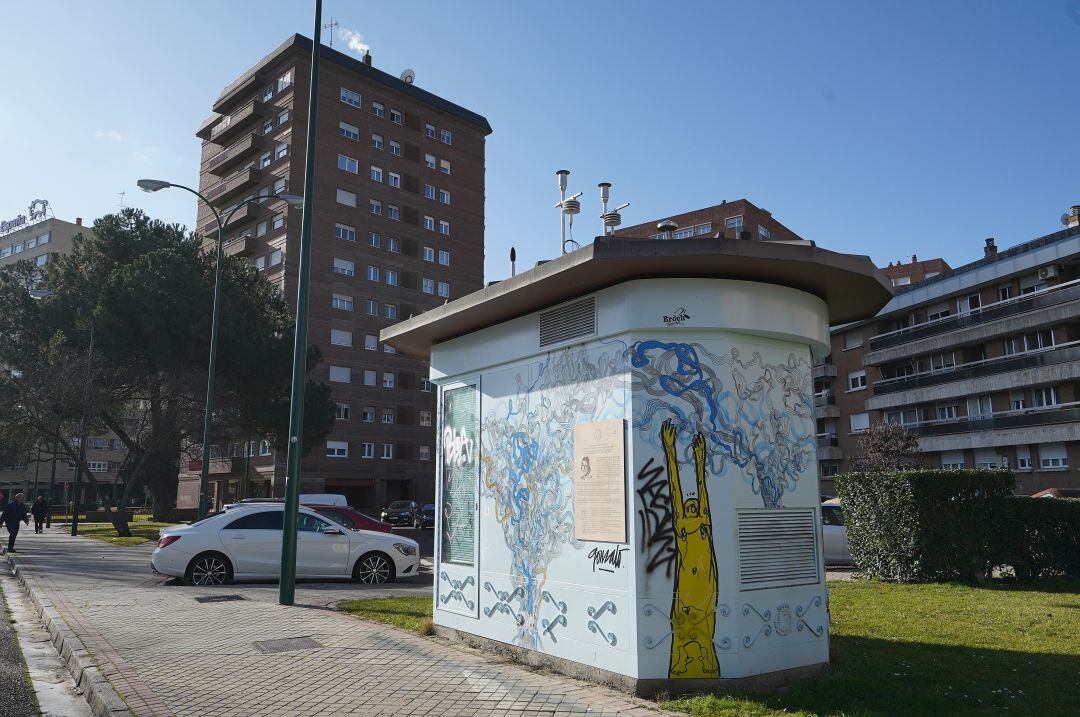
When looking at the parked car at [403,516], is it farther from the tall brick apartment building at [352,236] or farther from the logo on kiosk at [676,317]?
the logo on kiosk at [676,317]

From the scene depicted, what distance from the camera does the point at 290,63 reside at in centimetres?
5944

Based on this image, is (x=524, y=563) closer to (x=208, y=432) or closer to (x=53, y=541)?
(x=208, y=432)

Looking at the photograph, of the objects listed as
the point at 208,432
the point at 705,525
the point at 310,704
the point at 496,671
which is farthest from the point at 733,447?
the point at 208,432

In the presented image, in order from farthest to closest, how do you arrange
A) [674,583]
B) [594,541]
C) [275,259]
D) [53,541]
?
[275,259]
[53,541]
[594,541]
[674,583]

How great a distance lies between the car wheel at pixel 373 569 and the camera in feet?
50.9

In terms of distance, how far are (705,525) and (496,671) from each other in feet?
7.84

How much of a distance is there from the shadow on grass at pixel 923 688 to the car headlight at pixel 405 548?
31.6 feet

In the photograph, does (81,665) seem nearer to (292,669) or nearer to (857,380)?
(292,669)

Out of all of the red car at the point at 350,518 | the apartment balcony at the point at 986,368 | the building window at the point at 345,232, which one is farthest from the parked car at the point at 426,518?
the apartment balcony at the point at 986,368

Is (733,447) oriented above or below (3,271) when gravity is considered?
below

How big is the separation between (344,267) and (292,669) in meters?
53.6

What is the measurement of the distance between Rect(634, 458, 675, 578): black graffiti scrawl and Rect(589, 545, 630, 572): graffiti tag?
8.6 inches

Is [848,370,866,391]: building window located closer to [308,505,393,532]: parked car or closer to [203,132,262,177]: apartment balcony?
[203,132,262,177]: apartment balcony

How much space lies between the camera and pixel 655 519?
679 centimetres
